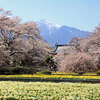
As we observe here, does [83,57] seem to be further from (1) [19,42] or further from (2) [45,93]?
(2) [45,93]

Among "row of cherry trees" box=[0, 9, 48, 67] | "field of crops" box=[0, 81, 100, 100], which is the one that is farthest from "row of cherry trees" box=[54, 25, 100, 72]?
"field of crops" box=[0, 81, 100, 100]

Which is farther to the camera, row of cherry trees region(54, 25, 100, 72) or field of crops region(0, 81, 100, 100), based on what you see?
Result: row of cherry trees region(54, 25, 100, 72)

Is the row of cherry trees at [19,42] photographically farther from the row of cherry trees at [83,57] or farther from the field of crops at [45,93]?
the field of crops at [45,93]

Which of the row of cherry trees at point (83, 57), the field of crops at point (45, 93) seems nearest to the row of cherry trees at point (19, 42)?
the row of cherry trees at point (83, 57)

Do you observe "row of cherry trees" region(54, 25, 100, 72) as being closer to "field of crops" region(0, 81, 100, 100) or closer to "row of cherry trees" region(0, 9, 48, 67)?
"row of cherry trees" region(0, 9, 48, 67)

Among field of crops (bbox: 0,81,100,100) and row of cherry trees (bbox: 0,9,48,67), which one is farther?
row of cherry trees (bbox: 0,9,48,67)

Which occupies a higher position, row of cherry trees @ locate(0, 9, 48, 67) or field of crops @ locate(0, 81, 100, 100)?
row of cherry trees @ locate(0, 9, 48, 67)

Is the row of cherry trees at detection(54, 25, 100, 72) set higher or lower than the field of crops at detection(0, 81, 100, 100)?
higher

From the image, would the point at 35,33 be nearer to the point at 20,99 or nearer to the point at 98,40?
the point at 98,40

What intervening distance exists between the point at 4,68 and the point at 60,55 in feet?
31.9

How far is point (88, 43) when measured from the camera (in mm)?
25016

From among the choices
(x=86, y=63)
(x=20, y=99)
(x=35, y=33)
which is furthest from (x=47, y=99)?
(x=35, y=33)

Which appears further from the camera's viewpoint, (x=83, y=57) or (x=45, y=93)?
(x=83, y=57)

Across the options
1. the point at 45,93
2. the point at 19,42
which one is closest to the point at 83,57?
the point at 19,42
